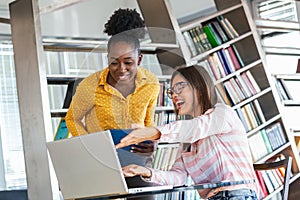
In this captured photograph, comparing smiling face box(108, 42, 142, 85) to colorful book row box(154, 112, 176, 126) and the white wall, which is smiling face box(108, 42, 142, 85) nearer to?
colorful book row box(154, 112, 176, 126)

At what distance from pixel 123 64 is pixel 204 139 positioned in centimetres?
41

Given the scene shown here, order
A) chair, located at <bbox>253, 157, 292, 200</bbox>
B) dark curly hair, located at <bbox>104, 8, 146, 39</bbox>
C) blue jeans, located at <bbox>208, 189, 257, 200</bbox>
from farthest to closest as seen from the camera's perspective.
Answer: chair, located at <bbox>253, 157, 292, 200</bbox> < dark curly hair, located at <bbox>104, 8, 146, 39</bbox> < blue jeans, located at <bbox>208, 189, 257, 200</bbox>

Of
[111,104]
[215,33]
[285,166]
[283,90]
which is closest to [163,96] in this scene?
[111,104]

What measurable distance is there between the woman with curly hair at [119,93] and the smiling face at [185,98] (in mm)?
78

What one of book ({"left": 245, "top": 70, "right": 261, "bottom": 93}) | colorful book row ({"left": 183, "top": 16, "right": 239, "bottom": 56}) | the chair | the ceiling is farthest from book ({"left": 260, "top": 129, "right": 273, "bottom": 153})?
the ceiling

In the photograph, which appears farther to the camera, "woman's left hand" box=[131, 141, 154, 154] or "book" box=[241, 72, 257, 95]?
"book" box=[241, 72, 257, 95]

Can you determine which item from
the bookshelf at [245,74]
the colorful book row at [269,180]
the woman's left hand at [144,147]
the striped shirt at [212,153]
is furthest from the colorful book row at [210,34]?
the woman's left hand at [144,147]

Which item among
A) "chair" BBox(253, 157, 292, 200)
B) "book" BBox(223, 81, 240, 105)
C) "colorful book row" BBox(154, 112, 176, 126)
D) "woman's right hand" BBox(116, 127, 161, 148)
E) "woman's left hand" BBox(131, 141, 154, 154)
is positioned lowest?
"chair" BBox(253, 157, 292, 200)

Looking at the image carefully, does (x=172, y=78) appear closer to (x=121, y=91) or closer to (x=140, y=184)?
(x=121, y=91)

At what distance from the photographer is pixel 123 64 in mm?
2275

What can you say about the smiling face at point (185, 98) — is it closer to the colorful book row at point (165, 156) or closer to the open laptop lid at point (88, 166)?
the colorful book row at point (165, 156)

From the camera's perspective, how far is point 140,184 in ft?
7.10

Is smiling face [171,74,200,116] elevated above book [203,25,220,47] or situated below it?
below

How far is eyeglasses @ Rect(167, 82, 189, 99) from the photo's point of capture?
2.31 metres
